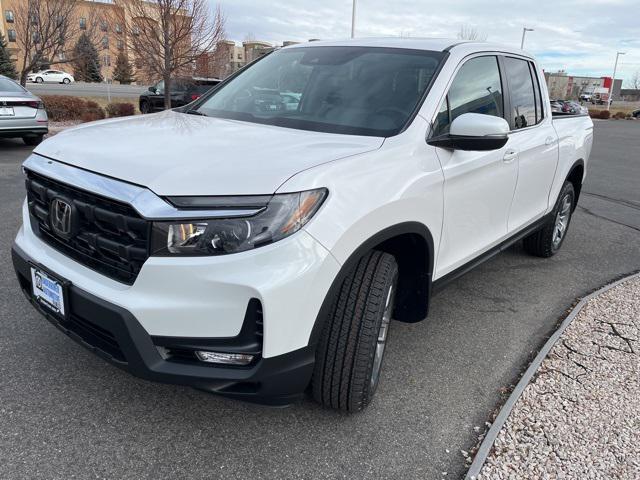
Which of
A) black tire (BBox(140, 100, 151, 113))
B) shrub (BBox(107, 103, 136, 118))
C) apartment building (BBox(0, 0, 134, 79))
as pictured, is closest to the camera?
shrub (BBox(107, 103, 136, 118))

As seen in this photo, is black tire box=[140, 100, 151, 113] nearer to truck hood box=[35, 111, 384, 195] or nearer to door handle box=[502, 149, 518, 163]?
truck hood box=[35, 111, 384, 195]

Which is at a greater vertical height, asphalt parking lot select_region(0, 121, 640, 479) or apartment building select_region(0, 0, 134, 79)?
apartment building select_region(0, 0, 134, 79)

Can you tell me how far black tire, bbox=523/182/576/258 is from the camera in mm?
5002

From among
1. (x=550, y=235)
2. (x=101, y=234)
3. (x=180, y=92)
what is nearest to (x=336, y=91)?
(x=101, y=234)

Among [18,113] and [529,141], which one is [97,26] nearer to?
[18,113]

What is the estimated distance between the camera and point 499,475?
Result: 2.31 metres

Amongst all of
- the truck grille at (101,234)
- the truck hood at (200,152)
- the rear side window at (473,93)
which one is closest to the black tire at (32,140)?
the truck hood at (200,152)

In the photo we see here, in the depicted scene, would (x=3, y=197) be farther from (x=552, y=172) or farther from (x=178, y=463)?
(x=552, y=172)

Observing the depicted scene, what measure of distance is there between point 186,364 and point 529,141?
3009 mm

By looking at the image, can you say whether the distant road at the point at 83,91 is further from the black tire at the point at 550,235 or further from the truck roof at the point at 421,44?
the truck roof at the point at 421,44

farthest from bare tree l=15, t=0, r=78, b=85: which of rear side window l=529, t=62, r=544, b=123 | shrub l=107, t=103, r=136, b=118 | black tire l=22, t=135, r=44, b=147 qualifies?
rear side window l=529, t=62, r=544, b=123

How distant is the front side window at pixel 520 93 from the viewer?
393 cm

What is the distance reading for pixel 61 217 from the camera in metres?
2.40

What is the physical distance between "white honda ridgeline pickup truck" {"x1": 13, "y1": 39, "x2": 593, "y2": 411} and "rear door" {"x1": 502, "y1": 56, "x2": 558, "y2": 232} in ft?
1.53
